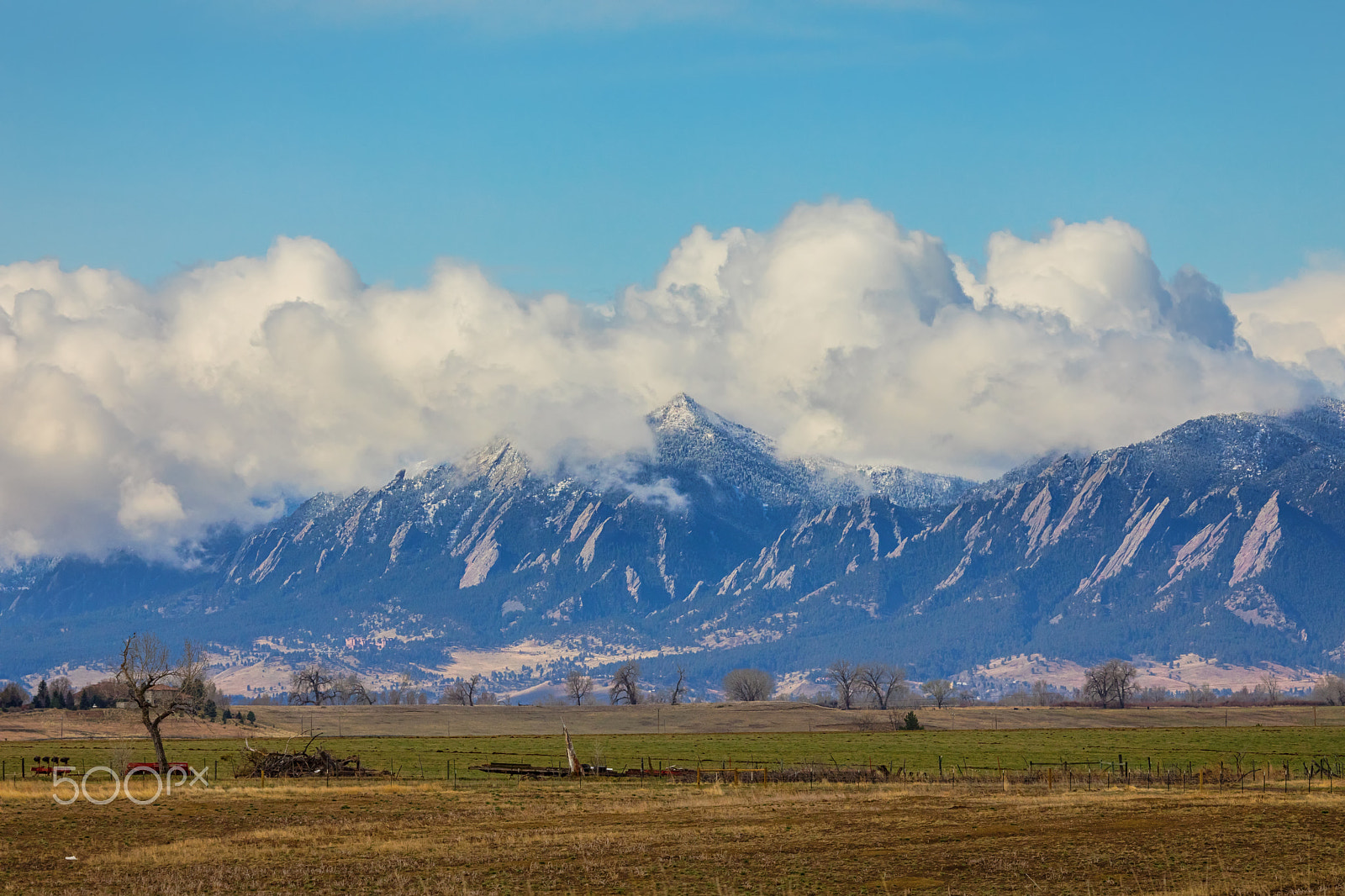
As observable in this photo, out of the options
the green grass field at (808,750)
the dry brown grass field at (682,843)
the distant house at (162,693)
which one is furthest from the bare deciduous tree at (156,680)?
the dry brown grass field at (682,843)

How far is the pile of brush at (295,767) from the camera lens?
106 metres

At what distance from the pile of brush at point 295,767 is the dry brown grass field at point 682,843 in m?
15.6

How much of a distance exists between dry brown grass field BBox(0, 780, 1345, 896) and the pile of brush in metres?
15.6

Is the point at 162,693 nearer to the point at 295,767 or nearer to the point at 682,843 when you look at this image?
the point at 295,767

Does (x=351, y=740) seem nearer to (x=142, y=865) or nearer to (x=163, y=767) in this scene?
(x=163, y=767)

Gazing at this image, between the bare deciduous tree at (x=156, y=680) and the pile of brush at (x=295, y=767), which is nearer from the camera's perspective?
the bare deciduous tree at (x=156, y=680)

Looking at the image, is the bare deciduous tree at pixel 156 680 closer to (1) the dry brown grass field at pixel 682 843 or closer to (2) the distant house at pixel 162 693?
(2) the distant house at pixel 162 693

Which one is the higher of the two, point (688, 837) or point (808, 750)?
point (688, 837)

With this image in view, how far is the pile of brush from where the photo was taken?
106188 millimetres

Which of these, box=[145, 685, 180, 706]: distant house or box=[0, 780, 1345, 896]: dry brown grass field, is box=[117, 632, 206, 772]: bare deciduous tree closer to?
box=[145, 685, 180, 706]: distant house

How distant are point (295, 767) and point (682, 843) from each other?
4909 centimetres

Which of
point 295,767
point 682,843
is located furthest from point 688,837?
point 295,767

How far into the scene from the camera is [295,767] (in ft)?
353

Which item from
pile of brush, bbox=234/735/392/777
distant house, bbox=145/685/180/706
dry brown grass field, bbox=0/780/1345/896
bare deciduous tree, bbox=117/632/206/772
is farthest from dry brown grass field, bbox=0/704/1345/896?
distant house, bbox=145/685/180/706
